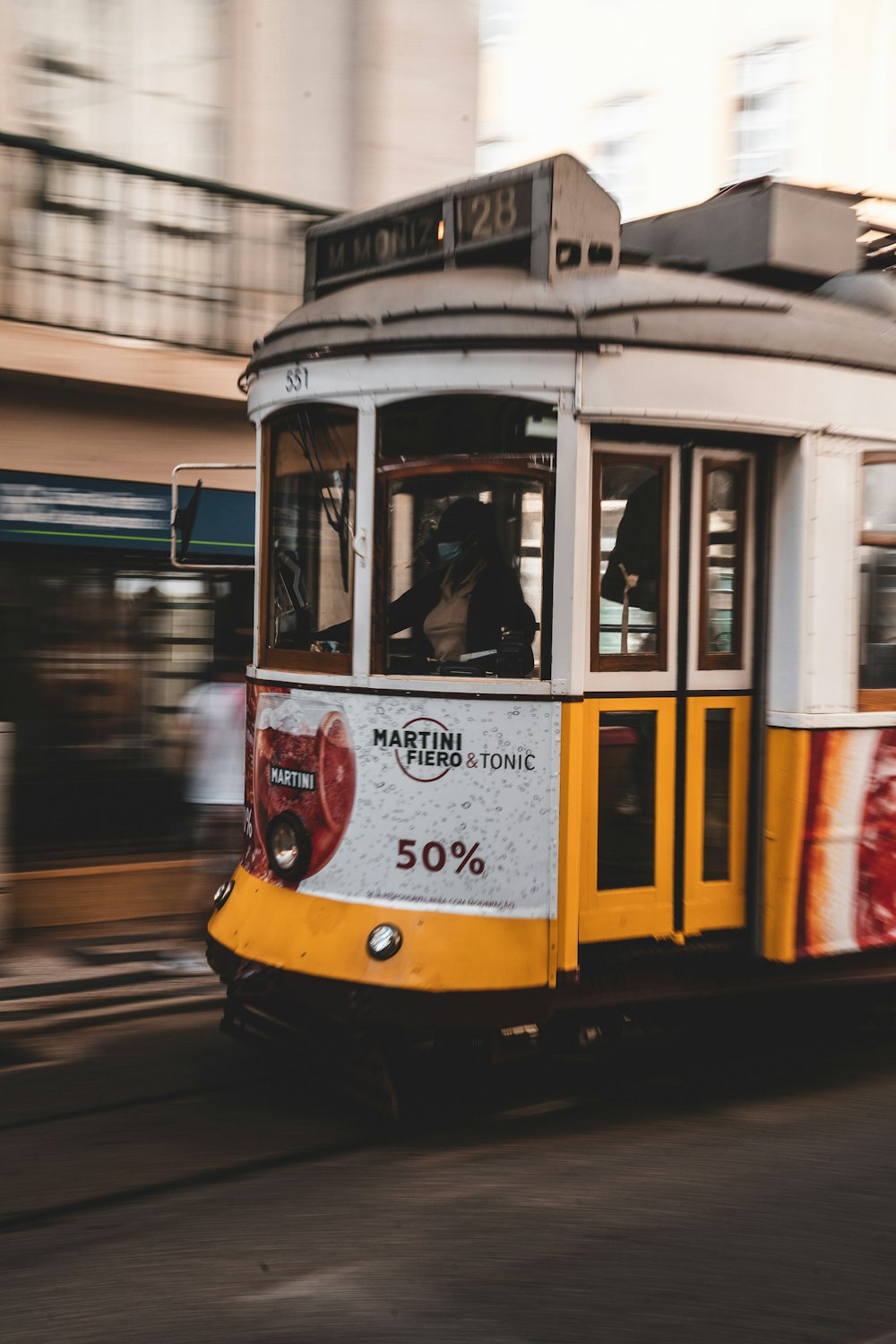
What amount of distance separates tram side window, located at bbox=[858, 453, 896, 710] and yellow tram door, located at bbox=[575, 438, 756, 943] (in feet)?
1.59

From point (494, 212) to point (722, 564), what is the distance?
1564mm

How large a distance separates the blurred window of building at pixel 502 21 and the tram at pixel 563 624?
55.1 ft

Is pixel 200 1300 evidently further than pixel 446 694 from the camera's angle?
No

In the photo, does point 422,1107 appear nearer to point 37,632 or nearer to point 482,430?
point 482,430

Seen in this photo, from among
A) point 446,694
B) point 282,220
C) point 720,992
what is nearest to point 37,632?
point 282,220

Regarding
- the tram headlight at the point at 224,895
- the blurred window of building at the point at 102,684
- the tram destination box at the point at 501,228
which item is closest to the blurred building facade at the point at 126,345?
the blurred window of building at the point at 102,684

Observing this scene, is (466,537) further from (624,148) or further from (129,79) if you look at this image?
(624,148)

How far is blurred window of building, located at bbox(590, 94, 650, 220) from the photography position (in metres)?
19.8

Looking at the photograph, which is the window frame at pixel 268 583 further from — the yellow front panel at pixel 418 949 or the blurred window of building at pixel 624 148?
the blurred window of building at pixel 624 148

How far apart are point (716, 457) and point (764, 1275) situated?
2837 mm

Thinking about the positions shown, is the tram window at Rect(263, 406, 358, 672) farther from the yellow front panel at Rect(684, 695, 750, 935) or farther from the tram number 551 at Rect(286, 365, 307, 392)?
the yellow front panel at Rect(684, 695, 750, 935)

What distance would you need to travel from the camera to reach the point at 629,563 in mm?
5148

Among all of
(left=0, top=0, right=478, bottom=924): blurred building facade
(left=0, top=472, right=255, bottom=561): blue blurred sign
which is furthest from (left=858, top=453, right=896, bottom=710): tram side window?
(left=0, top=0, right=478, bottom=924): blurred building facade

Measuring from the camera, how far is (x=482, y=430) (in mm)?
4949
